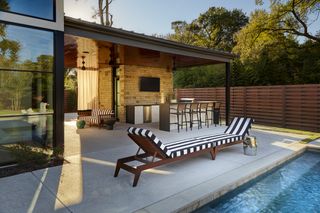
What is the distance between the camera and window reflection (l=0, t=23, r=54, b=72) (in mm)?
4438

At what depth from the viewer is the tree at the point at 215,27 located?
76.7ft

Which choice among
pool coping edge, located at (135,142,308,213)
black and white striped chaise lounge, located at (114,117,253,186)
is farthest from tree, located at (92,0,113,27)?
pool coping edge, located at (135,142,308,213)

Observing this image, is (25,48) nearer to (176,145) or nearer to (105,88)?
(176,145)

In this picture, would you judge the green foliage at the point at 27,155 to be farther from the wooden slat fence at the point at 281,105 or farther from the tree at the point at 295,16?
the tree at the point at 295,16

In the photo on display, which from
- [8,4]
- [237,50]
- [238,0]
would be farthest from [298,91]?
[238,0]

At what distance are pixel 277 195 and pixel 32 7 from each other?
5.56 m

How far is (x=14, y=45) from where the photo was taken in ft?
15.0

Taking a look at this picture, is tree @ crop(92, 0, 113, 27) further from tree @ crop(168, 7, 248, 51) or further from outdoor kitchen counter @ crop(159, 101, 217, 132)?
outdoor kitchen counter @ crop(159, 101, 217, 132)

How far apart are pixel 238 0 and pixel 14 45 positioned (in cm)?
1837

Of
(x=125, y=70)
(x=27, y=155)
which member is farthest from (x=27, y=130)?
(x=125, y=70)

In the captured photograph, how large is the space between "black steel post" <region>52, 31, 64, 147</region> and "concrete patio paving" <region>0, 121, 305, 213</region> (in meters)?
0.65

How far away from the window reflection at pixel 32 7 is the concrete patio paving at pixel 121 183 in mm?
2993

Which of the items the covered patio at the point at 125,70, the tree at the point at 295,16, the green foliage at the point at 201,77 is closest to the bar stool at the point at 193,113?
the covered patio at the point at 125,70

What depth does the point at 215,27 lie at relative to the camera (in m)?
23.7
